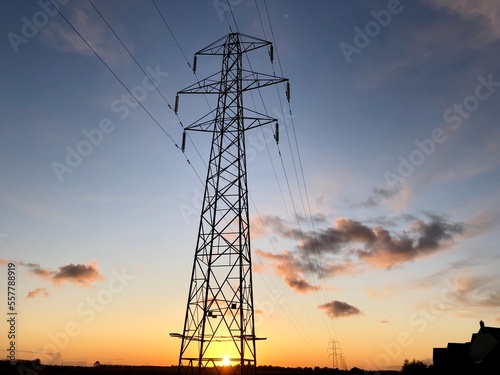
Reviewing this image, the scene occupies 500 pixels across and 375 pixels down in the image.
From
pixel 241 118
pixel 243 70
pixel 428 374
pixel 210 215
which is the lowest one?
pixel 428 374

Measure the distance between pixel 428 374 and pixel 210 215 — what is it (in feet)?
195

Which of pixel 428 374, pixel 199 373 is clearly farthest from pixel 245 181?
pixel 428 374

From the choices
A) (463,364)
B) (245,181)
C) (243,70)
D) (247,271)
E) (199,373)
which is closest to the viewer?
(199,373)

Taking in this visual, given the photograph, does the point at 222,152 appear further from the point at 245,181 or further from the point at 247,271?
the point at 247,271

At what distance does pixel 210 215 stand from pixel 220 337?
306 inches

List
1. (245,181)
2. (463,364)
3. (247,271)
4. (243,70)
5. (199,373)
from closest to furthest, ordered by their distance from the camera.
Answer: (199,373) → (247,271) → (245,181) → (243,70) → (463,364)

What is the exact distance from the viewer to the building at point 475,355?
56.2 meters

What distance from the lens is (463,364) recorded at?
67.9 meters

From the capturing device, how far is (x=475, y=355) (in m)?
64.6

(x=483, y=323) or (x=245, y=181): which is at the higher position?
(x=245, y=181)

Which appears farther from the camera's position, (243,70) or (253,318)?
(243,70)

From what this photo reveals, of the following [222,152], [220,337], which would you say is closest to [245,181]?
[222,152]

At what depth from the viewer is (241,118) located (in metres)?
30.5

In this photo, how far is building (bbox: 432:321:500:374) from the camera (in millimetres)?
56156
